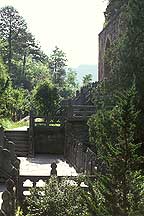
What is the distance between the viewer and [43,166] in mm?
18812

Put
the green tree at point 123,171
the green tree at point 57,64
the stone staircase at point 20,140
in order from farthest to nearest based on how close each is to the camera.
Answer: the green tree at point 57,64
the stone staircase at point 20,140
the green tree at point 123,171

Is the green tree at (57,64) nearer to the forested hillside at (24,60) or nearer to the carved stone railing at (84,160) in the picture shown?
the forested hillside at (24,60)

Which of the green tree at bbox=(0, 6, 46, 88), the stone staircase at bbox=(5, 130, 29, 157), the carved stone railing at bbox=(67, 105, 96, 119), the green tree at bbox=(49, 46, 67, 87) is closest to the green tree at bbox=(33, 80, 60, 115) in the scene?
the stone staircase at bbox=(5, 130, 29, 157)

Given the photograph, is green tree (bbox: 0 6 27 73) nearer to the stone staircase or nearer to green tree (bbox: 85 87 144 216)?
the stone staircase

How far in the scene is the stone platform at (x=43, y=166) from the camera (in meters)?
16.7

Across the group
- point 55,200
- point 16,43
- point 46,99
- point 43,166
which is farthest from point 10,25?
point 55,200

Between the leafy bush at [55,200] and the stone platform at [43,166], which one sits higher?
the leafy bush at [55,200]

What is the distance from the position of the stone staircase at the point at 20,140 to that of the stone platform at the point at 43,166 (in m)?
0.89

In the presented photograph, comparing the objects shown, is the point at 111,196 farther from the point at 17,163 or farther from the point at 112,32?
→ the point at 112,32

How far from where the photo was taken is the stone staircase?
74.1 ft

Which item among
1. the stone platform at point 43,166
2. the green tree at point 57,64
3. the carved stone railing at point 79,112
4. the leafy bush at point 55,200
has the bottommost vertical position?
the stone platform at point 43,166

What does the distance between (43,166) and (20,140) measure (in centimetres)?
508

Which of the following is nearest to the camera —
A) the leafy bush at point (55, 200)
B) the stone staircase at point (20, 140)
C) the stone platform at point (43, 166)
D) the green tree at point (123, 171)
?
the green tree at point (123, 171)

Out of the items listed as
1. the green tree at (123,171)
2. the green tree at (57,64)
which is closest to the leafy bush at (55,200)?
the green tree at (123,171)
